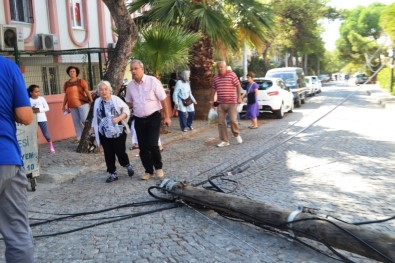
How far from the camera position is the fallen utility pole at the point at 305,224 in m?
3.37

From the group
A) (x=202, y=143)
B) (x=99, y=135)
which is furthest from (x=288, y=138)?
(x=99, y=135)

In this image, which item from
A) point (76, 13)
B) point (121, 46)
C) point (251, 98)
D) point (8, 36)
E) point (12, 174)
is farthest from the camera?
point (76, 13)

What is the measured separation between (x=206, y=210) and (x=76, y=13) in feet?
47.0

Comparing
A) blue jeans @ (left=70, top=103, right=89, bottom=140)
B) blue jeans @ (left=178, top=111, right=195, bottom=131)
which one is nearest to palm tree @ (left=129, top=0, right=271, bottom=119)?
blue jeans @ (left=178, top=111, right=195, bottom=131)

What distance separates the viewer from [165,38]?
1062cm

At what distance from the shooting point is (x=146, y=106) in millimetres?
6543

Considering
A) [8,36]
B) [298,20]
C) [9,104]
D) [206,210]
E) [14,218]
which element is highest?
[298,20]

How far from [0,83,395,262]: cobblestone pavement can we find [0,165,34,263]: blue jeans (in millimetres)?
1070

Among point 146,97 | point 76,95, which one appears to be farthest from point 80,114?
point 146,97

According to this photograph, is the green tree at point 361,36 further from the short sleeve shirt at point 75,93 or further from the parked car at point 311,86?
the short sleeve shirt at point 75,93

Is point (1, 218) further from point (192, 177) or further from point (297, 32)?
point (297, 32)

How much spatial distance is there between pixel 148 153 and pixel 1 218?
3838mm

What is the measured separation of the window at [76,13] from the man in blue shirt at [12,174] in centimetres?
1502

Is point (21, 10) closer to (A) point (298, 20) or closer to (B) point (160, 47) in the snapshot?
(B) point (160, 47)
